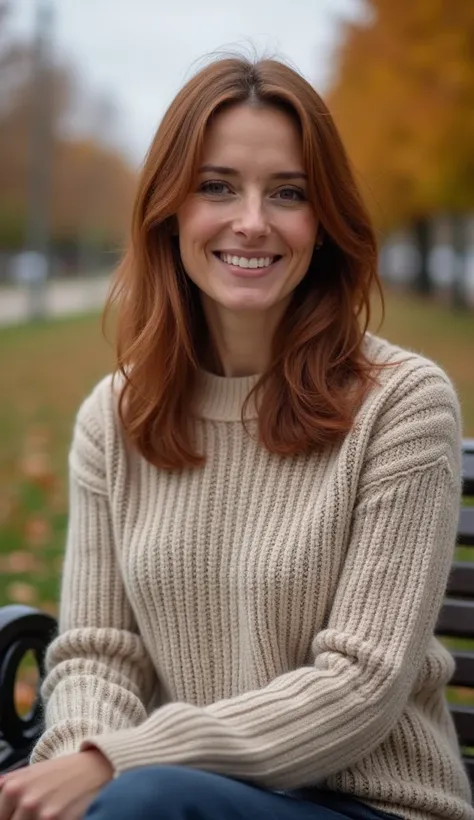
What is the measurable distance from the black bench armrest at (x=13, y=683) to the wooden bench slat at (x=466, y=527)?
3.24 feet

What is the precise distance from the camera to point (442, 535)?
2377 mm

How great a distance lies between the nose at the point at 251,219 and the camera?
8.17 ft

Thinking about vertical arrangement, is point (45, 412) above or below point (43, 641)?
above

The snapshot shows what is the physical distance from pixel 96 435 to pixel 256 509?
431mm

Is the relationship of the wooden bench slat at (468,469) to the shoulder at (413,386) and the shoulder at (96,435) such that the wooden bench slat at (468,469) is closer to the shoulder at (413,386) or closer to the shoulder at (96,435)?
the shoulder at (413,386)

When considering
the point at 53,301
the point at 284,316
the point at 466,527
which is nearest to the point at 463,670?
the point at 466,527

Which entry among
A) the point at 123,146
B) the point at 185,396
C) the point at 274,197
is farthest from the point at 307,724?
the point at 123,146

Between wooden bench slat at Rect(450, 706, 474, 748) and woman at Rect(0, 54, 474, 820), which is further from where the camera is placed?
wooden bench slat at Rect(450, 706, 474, 748)

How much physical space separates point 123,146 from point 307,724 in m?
37.3

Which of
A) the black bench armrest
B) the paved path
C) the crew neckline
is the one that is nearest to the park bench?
the black bench armrest

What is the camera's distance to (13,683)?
2861 mm

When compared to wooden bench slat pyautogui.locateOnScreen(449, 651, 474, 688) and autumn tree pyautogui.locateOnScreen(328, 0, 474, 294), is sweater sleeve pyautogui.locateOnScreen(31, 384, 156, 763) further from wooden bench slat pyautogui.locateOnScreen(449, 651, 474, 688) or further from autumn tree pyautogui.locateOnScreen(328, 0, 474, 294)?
autumn tree pyautogui.locateOnScreen(328, 0, 474, 294)

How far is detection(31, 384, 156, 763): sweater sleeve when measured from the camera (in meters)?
2.59

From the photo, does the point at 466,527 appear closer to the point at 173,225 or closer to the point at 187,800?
the point at 173,225
